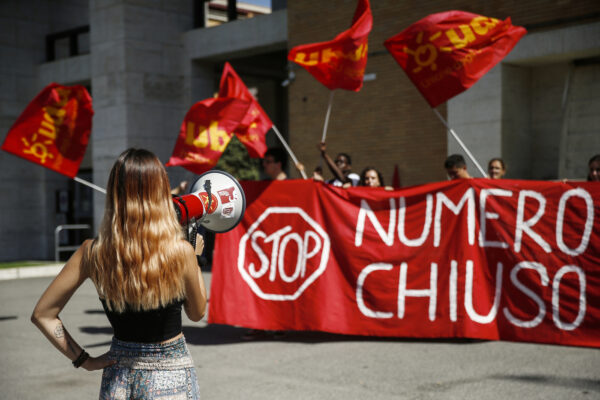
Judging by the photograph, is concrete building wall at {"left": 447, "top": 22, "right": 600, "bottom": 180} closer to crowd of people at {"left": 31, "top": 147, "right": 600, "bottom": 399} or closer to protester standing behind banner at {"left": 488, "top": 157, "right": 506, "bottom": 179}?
protester standing behind banner at {"left": 488, "top": 157, "right": 506, "bottom": 179}

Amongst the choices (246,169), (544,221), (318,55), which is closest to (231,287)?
(318,55)

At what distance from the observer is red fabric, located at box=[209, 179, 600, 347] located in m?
6.29

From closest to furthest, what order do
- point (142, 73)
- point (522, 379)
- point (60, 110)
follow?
point (522, 379)
point (60, 110)
point (142, 73)

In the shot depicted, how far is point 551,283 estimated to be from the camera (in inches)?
248

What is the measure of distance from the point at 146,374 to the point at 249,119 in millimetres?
5542

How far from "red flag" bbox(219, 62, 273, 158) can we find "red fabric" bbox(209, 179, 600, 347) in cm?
72

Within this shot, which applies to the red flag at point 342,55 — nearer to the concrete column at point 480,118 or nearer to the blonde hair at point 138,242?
the concrete column at point 480,118

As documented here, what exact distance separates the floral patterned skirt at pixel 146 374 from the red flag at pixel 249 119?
17.7 ft

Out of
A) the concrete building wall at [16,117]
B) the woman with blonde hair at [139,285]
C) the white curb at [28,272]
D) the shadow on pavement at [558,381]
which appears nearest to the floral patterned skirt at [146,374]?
the woman with blonde hair at [139,285]

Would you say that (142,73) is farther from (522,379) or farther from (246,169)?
(522,379)

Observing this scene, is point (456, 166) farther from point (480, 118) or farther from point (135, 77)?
point (135, 77)

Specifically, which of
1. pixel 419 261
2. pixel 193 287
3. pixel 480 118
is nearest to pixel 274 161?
pixel 419 261

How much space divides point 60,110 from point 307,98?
7.34m

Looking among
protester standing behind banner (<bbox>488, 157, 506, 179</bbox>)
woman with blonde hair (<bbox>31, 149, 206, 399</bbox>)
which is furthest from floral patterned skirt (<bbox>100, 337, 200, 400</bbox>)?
protester standing behind banner (<bbox>488, 157, 506, 179</bbox>)
